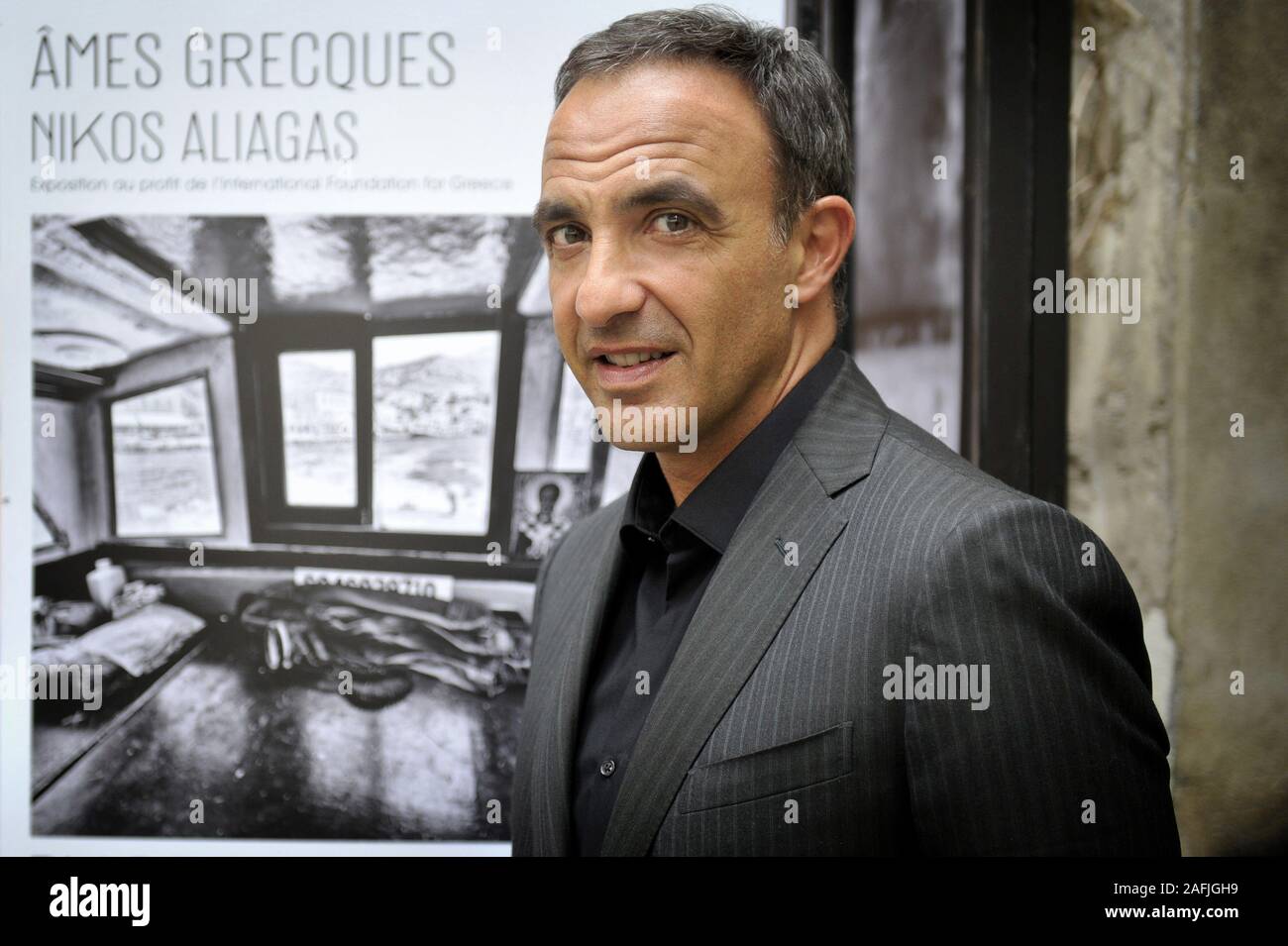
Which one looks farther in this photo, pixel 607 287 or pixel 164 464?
pixel 164 464

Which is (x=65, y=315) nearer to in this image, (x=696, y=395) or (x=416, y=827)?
(x=416, y=827)

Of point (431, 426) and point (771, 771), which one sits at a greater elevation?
point (431, 426)

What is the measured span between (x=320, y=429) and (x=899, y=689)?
5.21ft

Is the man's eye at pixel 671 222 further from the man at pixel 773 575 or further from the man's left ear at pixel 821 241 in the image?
the man's left ear at pixel 821 241

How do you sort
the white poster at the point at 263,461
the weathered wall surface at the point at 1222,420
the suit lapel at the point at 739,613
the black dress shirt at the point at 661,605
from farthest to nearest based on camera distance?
the white poster at the point at 263,461 < the weathered wall surface at the point at 1222,420 < the black dress shirt at the point at 661,605 < the suit lapel at the point at 739,613

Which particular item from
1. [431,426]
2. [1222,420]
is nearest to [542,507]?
[431,426]

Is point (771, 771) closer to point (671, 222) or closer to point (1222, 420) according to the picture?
point (671, 222)

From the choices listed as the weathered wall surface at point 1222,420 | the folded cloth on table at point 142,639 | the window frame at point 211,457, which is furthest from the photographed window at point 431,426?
the weathered wall surface at point 1222,420

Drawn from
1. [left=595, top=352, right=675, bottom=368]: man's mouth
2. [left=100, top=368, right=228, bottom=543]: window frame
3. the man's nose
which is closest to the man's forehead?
the man's nose

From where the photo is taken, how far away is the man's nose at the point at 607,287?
4.77ft

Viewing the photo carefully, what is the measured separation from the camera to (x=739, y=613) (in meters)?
1.32

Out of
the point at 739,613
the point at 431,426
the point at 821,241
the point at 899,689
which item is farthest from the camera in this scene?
the point at 431,426

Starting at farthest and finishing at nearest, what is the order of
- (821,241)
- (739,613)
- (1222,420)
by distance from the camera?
1. (1222,420)
2. (821,241)
3. (739,613)

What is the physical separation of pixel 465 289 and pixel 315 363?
401 millimetres
